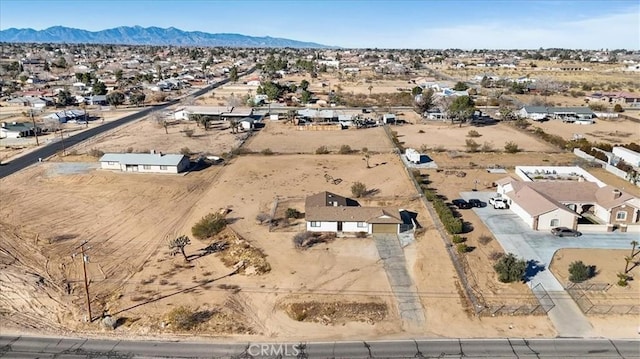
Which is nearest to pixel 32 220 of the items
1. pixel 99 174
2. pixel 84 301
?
pixel 99 174

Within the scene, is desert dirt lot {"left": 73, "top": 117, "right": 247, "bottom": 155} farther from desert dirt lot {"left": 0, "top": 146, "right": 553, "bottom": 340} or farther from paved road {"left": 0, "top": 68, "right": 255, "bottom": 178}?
desert dirt lot {"left": 0, "top": 146, "right": 553, "bottom": 340}

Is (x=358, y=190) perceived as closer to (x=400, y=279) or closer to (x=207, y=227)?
(x=207, y=227)

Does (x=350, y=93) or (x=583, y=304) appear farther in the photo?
(x=350, y=93)

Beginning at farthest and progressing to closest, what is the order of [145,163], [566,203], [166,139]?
1. [166,139]
2. [145,163]
3. [566,203]

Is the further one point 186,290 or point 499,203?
point 499,203

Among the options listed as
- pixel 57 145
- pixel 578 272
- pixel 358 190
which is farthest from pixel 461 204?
pixel 57 145

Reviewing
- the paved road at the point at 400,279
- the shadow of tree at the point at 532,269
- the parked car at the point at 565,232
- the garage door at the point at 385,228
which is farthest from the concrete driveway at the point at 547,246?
the garage door at the point at 385,228

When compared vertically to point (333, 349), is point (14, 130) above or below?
above

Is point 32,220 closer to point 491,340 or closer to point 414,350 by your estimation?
point 414,350
